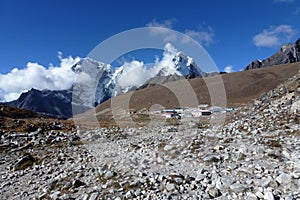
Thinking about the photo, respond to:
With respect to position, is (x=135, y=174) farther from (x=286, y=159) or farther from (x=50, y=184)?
(x=286, y=159)

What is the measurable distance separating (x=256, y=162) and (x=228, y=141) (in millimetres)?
4738

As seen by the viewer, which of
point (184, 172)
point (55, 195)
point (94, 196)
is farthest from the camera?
point (184, 172)

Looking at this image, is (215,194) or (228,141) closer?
(215,194)

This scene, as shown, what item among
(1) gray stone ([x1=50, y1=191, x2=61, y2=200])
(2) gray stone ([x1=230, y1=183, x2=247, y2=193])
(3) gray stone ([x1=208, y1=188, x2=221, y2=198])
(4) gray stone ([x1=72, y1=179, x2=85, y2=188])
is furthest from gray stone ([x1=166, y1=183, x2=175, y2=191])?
(1) gray stone ([x1=50, y1=191, x2=61, y2=200])

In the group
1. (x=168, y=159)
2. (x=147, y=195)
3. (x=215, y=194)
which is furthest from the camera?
(x=168, y=159)

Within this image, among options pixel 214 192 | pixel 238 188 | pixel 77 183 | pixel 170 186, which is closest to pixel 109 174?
pixel 77 183

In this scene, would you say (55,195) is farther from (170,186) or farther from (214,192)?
(214,192)

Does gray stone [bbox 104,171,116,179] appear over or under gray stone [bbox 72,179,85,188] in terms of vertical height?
over

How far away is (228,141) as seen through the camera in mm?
14453

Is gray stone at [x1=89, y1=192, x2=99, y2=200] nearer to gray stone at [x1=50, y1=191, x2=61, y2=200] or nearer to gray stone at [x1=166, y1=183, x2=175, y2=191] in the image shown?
gray stone at [x1=50, y1=191, x2=61, y2=200]

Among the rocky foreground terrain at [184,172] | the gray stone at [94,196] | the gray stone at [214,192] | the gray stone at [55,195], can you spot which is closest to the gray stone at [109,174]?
the rocky foreground terrain at [184,172]

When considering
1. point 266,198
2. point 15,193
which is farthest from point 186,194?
point 15,193

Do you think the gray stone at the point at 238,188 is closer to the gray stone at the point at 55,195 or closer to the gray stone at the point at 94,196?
the gray stone at the point at 94,196

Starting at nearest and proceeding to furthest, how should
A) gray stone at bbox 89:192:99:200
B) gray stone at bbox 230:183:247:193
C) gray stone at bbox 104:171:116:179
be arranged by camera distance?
gray stone at bbox 230:183:247:193 → gray stone at bbox 89:192:99:200 → gray stone at bbox 104:171:116:179
